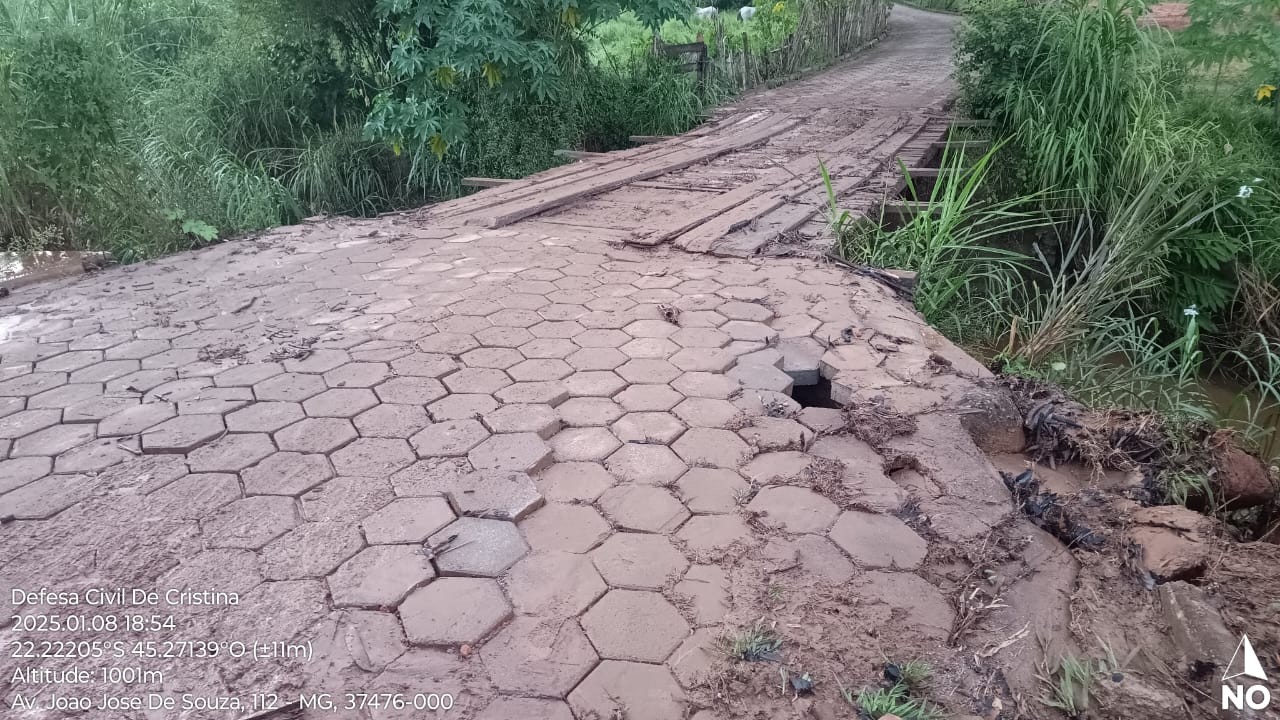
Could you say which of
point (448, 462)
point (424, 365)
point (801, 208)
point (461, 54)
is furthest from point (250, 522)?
point (461, 54)

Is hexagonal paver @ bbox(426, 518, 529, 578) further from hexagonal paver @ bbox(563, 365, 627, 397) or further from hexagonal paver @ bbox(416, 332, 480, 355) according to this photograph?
hexagonal paver @ bbox(416, 332, 480, 355)

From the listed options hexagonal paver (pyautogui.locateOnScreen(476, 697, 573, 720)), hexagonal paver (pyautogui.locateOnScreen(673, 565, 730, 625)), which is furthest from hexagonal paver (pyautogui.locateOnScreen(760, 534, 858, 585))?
hexagonal paver (pyautogui.locateOnScreen(476, 697, 573, 720))

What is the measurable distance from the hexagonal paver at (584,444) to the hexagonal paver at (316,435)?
0.71 metres

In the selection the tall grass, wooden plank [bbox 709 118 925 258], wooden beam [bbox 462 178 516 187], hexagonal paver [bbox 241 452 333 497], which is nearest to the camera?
hexagonal paver [bbox 241 452 333 497]

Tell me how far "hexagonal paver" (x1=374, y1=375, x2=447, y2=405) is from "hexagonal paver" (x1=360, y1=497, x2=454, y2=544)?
0.65 metres

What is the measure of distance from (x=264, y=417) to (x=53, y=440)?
677 millimetres

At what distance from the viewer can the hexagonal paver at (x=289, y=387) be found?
2.98 m

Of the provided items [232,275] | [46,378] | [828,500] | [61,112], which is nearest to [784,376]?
[828,500]

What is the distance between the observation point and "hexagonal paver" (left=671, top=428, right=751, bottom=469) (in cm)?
254

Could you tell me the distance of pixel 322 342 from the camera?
3.47 meters

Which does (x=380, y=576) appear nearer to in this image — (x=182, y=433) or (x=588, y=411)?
(x=588, y=411)

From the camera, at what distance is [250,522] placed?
7.40ft

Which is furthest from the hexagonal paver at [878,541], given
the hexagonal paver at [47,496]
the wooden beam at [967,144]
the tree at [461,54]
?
the tree at [461,54]

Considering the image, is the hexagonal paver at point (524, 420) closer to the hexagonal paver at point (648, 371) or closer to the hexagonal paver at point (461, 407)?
the hexagonal paver at point (461, 407)
